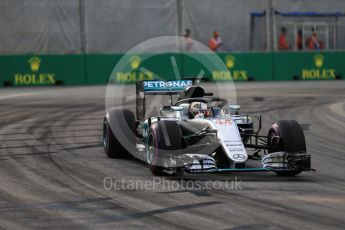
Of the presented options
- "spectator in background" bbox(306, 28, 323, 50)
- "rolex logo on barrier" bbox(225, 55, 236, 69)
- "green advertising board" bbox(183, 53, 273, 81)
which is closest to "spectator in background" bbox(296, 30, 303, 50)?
"spectator in background" bbox(306, 28, 323, 50)

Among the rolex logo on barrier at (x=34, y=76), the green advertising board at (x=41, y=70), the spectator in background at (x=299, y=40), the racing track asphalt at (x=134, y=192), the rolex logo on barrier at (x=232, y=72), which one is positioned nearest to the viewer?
the racing track asphalt at (x=134, y=192)

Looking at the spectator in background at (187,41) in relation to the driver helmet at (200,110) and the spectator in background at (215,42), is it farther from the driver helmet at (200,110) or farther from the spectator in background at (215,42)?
the driver helmet at (200,110)

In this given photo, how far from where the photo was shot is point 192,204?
8.52m

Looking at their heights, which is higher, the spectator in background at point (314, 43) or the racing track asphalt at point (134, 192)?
the spectator in background at point (314, 43)

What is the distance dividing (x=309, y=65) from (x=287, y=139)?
24.7m

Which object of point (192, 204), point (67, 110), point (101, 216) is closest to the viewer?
point (101, 216)

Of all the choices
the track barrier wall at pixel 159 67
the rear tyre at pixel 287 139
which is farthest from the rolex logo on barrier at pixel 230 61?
the rear tyre at pixel 287 139

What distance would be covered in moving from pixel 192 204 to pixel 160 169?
190 cm

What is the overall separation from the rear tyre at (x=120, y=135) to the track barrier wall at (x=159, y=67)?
55.7ft

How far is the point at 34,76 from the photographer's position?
31281 millimetres

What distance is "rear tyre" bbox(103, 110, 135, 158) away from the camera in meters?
12.5

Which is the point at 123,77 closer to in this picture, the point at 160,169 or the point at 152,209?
the point at 160,169

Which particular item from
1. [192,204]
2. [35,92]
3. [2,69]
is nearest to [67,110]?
[35,92]

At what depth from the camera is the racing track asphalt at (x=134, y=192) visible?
7719 mm
